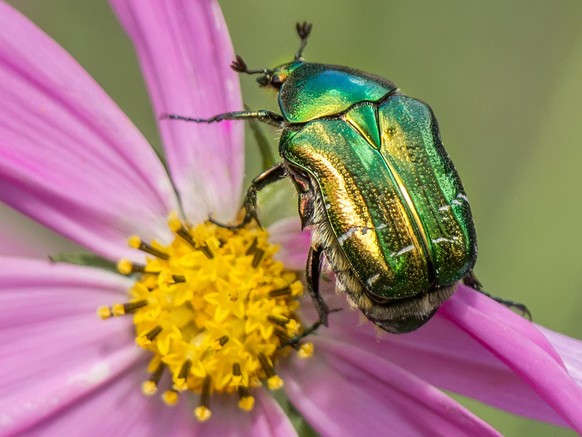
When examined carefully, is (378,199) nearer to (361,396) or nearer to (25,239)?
(361,396)

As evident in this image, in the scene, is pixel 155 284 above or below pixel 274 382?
above

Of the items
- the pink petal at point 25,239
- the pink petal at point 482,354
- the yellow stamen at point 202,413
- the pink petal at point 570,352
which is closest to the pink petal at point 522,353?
the pink petal at point 482,354

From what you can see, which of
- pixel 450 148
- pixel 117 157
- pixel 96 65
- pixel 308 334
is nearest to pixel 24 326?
pixel 117 157

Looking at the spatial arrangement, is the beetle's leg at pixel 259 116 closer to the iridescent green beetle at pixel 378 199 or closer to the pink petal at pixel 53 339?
the iridescent green beetle at pixel 378 199

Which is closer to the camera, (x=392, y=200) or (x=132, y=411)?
(x=392, y=200)

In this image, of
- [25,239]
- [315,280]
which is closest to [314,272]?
[315,280]

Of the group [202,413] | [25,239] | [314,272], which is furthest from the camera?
[25,239]
